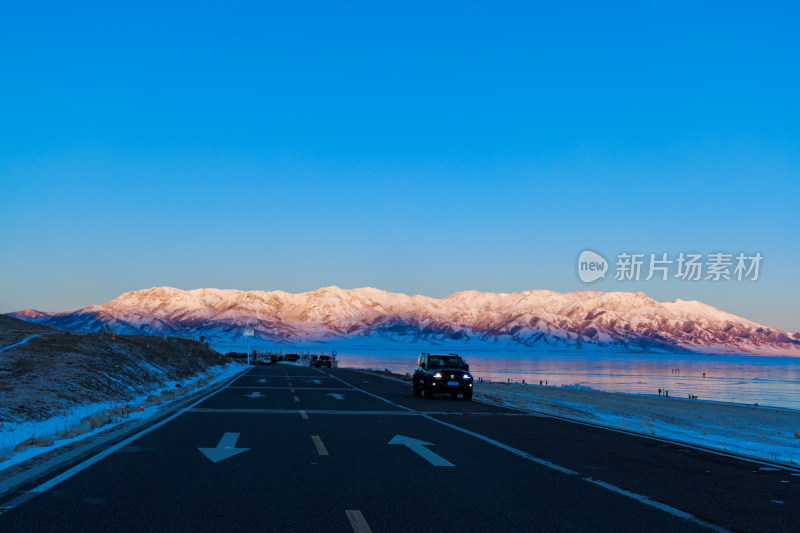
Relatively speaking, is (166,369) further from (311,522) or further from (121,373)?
(311,522)

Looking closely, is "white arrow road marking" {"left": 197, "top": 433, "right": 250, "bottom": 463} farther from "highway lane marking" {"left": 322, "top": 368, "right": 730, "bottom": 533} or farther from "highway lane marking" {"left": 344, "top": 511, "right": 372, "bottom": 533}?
"highway lane marking" {"left": 322, "top": 368, "right": 730, "bottom": 533}

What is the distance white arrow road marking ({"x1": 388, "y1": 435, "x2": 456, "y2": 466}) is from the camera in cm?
1091

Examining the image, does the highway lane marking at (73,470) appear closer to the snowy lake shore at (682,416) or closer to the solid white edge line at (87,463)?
the solid white edge line at (87,463)

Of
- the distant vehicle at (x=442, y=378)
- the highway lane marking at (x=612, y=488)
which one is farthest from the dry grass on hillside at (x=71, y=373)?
the distant vehicle at (x=442, y=378)

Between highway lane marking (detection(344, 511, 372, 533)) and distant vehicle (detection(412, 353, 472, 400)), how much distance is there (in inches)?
823

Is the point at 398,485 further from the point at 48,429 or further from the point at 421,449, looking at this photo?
the point at 48,429

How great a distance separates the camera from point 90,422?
15.7 meters

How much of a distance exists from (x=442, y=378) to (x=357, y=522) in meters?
21.5

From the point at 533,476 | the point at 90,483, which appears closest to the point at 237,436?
the point at 90,483

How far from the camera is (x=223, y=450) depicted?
1195cm

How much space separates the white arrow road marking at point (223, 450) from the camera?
36.4 ft

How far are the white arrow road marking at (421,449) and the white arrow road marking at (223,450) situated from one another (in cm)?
314

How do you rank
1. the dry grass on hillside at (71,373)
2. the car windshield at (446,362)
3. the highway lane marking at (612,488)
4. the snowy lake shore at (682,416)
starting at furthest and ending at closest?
the car windshield at (446,362), the snowy lake shore at (682,416), the dry grass on hillside at (71,373), the highway lane marking at (612,488)

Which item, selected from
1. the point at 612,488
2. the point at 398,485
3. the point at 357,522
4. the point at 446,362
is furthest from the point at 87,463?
the point at 446,362
